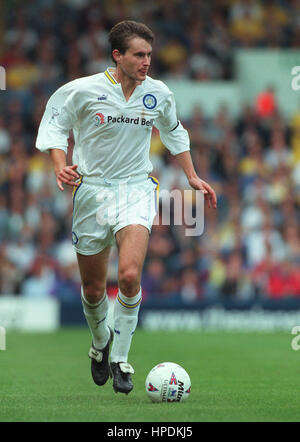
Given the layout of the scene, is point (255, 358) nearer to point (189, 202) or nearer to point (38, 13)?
point (189, 202)

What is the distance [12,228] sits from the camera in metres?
18.5

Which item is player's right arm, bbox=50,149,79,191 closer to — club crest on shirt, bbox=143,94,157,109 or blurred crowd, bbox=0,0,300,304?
club crest on shirt, bbox=143,94,157,109

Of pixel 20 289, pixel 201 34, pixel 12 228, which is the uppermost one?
pixel 201 34

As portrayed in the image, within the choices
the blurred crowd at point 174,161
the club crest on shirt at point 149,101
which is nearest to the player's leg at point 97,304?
the club crest on shirt at point 149,101

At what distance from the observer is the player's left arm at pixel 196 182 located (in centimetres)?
805

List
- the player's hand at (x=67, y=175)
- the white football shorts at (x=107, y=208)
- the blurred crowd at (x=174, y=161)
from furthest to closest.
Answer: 1. the blurred crowd at (x=174, y=161)
2. the white football shorts at (x=107, y=208)
3. the player's hand at (x=67, y=175)

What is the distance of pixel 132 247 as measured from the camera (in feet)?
25.0

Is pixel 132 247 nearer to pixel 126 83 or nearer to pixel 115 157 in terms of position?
pixel 115 157

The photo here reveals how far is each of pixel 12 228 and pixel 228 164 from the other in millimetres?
4731

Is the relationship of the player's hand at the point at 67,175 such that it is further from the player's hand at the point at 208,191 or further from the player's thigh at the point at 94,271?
the player's hand at the point at 208,191

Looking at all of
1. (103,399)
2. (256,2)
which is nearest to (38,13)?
(256,2)

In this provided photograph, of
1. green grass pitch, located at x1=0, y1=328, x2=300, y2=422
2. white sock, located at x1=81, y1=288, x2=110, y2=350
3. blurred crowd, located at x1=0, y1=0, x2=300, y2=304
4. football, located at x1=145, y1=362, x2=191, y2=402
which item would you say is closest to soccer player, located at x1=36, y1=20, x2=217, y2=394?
white sock, located at x1=81, y1=288, x2=110, y2=350

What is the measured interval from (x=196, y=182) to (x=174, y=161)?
37.1 feet

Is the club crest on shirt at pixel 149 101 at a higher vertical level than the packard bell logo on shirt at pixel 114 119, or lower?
higher
